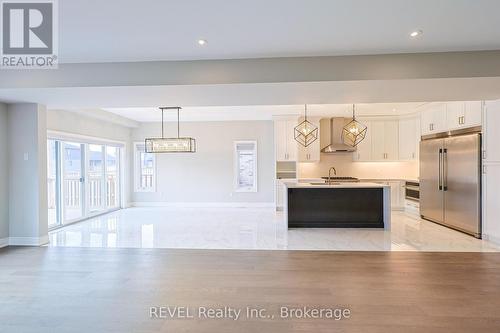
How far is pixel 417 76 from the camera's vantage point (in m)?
3.55

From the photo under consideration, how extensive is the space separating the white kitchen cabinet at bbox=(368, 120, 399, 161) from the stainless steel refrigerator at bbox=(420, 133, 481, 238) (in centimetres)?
140

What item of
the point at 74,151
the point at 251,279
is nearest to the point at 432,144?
the point at 251,279

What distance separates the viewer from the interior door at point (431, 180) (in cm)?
600

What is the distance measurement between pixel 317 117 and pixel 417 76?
469cm

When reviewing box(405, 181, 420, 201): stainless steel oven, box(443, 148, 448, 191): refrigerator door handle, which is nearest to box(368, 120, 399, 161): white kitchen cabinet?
box(405, 181, 420, 201): stainless steel oven

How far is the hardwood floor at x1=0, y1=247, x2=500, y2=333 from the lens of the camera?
2.43 meters

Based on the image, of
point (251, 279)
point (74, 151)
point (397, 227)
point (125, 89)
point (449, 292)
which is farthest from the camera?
point (74, 151)

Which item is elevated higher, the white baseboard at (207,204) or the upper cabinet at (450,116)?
the upper cabinet at (450,116)

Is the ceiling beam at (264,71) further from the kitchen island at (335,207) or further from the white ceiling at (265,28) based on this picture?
the kitchen island at (335,207)

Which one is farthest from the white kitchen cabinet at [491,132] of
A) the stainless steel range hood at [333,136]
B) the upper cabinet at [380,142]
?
the stainless steel range hood at [333,136]

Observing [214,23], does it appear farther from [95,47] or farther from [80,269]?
[80,269]

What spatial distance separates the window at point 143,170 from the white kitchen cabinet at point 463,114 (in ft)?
A: 26.1

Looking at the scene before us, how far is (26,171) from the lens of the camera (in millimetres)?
4863

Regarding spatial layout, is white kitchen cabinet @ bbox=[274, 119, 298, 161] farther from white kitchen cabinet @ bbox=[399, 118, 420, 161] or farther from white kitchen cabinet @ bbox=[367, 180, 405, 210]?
white kitchen cabinet @ bbox=[399, 118, 420, 161]
